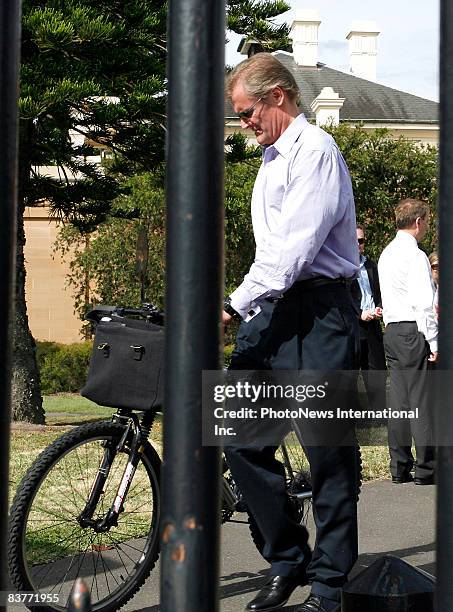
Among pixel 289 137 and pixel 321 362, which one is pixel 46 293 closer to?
pixel 289 137

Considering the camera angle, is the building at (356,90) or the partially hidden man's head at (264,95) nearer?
the partially hidden man's head at (264,95)

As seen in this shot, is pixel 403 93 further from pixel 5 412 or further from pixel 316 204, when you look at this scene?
pixel 5 412

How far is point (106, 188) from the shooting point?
12.8m

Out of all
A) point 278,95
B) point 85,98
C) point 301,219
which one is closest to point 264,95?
point 278,95

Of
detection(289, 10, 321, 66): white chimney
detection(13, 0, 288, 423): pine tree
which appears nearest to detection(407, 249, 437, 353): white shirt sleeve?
detection(13, 0, 288, 423): pine tree

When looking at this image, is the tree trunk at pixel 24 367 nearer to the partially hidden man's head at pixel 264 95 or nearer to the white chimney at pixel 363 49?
the partially hidden man's head at pixel 264 95

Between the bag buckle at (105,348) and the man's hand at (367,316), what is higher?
the man's hand at (367,316)

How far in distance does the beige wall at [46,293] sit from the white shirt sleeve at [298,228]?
1093 inches

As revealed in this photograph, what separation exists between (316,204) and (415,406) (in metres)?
4.19

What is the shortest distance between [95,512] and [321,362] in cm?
103

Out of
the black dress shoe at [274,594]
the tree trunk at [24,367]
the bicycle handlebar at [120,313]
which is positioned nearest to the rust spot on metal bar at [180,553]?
the black dress shoe at [274,594]

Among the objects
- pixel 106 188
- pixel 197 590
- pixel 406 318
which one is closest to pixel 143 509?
pixel 197 590

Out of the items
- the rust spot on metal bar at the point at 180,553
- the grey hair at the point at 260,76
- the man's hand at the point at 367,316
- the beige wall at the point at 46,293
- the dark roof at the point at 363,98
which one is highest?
the dark roof at the point at 363,98

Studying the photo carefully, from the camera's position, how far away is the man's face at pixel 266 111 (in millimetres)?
3650
